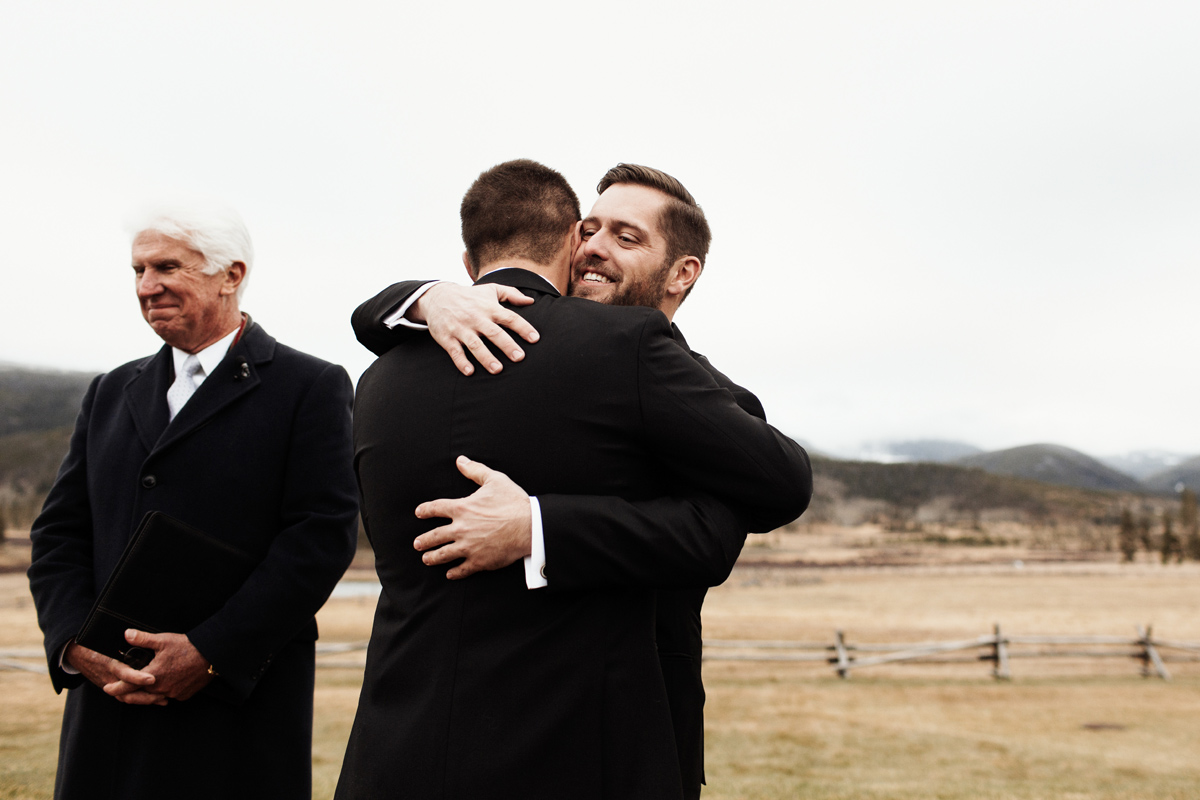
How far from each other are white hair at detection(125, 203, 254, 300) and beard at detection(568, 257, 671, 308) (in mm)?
1353

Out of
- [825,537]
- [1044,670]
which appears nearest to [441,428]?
[1044,670]

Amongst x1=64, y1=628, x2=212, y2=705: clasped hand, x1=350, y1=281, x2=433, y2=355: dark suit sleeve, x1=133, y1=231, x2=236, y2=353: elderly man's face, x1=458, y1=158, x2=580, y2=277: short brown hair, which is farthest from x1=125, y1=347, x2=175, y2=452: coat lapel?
x1=458, y1=158, x2=580, y2=277: short brown hair

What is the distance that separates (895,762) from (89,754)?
33.9 ft

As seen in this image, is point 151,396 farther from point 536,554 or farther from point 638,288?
point 536,554

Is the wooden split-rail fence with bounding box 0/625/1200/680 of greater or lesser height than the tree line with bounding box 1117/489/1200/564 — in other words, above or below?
above

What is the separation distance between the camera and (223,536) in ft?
9.02

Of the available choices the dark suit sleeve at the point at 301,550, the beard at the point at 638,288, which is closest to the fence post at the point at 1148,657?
the beard at the point at 638,288

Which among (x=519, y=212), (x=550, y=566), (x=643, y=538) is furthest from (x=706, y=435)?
(x=519, y=212)

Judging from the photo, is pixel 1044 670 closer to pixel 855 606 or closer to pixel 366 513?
pixel 855 606

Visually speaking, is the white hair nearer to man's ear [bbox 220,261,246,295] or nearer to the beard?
man's ear [bbox 220,261,246,295]

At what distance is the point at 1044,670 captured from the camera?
2245 centimetres

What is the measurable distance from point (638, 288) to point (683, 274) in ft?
0.78

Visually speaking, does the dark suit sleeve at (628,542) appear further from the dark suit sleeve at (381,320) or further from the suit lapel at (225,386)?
the suit lapel at (225,386)

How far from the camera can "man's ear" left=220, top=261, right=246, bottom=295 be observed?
2939 mm
